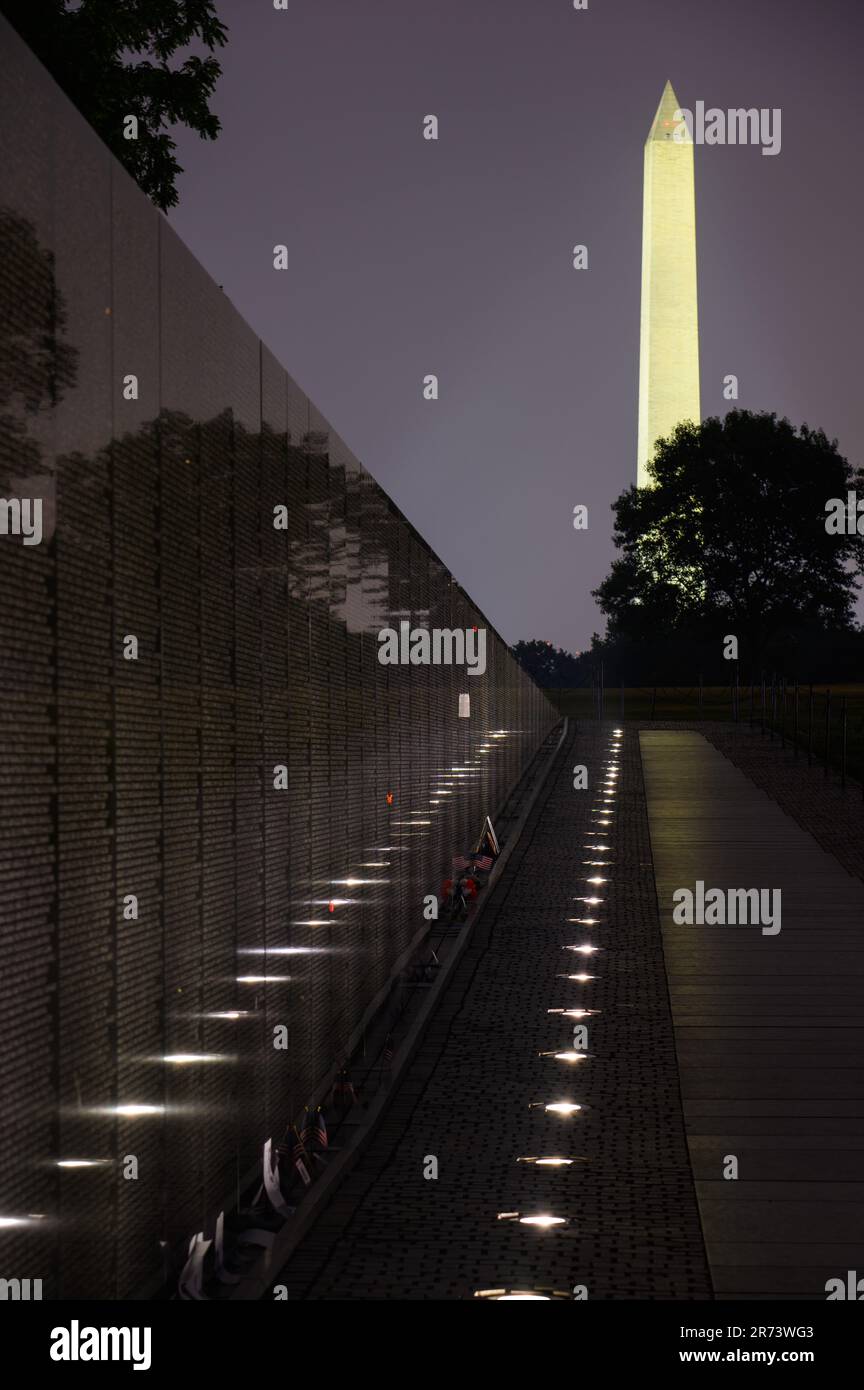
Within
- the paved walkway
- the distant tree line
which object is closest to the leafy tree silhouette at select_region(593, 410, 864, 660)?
the distant tree line

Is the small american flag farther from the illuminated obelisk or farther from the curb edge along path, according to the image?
the illuminated obelisk

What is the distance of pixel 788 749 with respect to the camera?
150 feet

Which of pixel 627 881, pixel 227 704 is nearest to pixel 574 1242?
pixel 227 704

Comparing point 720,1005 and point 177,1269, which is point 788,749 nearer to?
point 720,1005

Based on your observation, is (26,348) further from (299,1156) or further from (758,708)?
(758,708)

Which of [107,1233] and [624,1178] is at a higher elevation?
[107,1233]

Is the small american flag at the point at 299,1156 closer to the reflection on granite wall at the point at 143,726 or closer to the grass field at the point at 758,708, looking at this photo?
the reflection on granite wall at the point at 143,726

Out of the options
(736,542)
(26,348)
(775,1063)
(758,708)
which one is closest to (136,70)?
(775,1063)

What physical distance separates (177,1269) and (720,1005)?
8581mm

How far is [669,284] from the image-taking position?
77.6 m

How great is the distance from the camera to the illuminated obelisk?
77750 mm

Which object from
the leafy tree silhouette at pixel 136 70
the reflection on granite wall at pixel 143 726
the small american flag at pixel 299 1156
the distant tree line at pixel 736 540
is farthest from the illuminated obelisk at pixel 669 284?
the small american flag at pixel 299 1156

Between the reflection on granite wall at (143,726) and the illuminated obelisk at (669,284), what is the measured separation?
68944 millimetres
